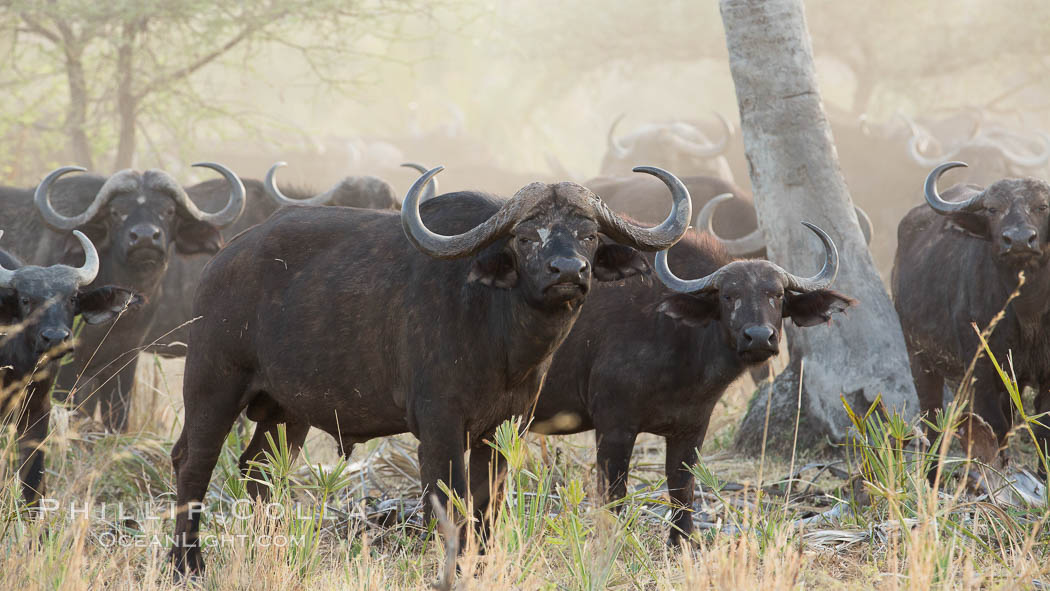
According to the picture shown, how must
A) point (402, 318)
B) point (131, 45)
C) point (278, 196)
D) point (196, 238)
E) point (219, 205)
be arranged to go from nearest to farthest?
point (402, 318) < point (196, 238) < point (219, 205) < point (278, 196) < point (131, 45)

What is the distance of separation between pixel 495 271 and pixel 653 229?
2.48 feet

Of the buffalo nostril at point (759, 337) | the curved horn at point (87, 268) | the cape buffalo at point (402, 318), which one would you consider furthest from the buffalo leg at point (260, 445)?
the buffalo nostril at point (759, 337)

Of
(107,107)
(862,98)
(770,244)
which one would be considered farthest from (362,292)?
(862,98)

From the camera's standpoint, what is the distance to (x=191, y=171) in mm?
21641

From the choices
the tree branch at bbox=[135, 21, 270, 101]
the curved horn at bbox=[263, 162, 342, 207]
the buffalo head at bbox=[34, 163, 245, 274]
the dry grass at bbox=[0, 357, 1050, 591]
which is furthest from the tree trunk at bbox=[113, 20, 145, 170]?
the dry grass at bbox=[0, 357, 1050, 591]

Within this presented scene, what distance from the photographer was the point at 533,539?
4.54 metres

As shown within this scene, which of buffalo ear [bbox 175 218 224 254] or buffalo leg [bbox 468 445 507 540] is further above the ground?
buffalo ear [bbox 175 218 224 254]

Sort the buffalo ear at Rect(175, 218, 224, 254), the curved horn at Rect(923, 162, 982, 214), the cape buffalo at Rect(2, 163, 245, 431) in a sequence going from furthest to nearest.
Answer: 1. the buffalo ear at Rect(175, 218, 224, 254)
2. the cape buffalo at Rect(2, 163, 245, 431)
3. the curved horn at Rect(923, 162, 982, 214)

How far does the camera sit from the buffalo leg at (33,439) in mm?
5926

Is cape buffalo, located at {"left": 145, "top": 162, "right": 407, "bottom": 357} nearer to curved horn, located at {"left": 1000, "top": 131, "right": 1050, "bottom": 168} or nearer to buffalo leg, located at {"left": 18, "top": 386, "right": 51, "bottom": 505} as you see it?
buffalo leg, located at {"left": 18, "top": 386, "right": 51, "bottom": 505}

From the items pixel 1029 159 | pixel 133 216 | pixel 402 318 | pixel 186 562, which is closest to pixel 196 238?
pixel 133 216

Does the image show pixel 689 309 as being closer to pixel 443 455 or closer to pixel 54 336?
pixel 443 455

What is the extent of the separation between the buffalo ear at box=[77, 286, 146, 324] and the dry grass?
0.78 metres

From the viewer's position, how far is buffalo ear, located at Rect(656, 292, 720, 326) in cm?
590
